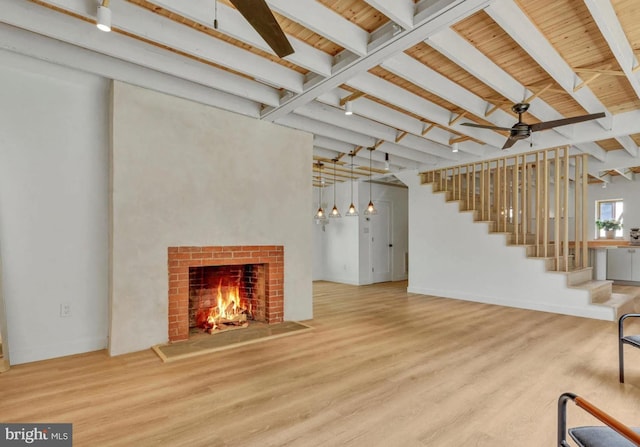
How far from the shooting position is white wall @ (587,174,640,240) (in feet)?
30.1

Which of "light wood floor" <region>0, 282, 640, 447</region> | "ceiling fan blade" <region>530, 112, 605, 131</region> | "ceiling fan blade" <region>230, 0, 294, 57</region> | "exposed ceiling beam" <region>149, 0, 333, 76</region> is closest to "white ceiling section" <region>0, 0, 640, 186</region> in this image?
"exposed ceiling beam" <region>149, 0, 333, 76</region>

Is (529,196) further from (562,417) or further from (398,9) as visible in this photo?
(562,417)

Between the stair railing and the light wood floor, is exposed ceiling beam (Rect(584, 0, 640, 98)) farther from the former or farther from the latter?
the light wood floor

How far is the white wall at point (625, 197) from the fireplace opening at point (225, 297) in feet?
33.2

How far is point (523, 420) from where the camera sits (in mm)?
2371

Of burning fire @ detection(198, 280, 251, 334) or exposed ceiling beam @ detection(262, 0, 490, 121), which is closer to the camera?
exposed ceiling beam @ detection(262, 0, 490, 121)

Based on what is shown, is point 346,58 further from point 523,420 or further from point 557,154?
point 557,154

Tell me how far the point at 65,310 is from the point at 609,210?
12702 mm

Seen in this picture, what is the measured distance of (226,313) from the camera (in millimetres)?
4801

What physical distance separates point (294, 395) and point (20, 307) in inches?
112

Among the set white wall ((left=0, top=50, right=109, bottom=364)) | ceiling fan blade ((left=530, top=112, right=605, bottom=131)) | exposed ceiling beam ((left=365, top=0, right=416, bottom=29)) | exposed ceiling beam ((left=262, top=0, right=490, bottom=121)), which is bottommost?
white wall ((left=0, top=50, right=109, bottom=364))

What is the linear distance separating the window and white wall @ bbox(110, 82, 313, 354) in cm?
955

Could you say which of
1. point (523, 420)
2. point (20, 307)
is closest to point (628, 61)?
point (523, 420)

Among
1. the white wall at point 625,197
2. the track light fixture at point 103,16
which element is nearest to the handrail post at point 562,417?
the track light fixture at point 103,16
